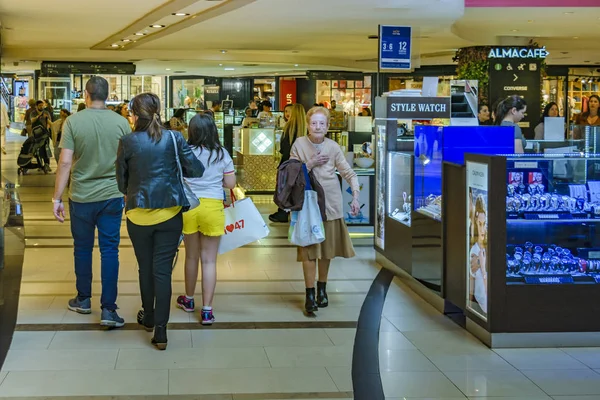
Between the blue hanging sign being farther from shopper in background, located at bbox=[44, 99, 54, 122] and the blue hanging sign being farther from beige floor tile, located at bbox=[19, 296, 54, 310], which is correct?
shopper in background, located at bbox=[44, 99, 54, 122]

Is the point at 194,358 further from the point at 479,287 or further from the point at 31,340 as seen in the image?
the point at 479,287

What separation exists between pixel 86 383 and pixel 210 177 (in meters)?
1.68

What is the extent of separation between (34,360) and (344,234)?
2291mm

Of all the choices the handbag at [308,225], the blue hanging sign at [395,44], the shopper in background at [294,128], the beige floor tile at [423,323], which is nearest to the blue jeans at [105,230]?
the handbag at [308,225]

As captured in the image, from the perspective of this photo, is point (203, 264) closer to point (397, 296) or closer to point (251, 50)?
point (397, 296)

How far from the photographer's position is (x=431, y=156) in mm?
6602

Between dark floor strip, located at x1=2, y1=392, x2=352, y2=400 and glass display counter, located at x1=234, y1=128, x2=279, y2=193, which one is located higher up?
glass display counter, located at x1=234, y1=128, x2=279, y2=193

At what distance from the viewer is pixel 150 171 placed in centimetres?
502

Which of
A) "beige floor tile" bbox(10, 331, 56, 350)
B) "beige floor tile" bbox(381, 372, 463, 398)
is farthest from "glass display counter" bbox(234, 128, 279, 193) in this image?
"beige floor tile" bbox(381, 372, 463, 398)

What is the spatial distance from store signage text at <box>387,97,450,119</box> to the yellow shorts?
2.44 m

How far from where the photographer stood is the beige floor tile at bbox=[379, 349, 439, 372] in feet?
15.7

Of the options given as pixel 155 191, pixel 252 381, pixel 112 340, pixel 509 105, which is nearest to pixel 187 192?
pixel 155 191

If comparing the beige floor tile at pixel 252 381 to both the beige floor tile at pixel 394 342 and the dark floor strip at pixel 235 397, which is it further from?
the beige floor tile at pixel 394 342

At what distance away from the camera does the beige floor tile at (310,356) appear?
4867 millimetres
